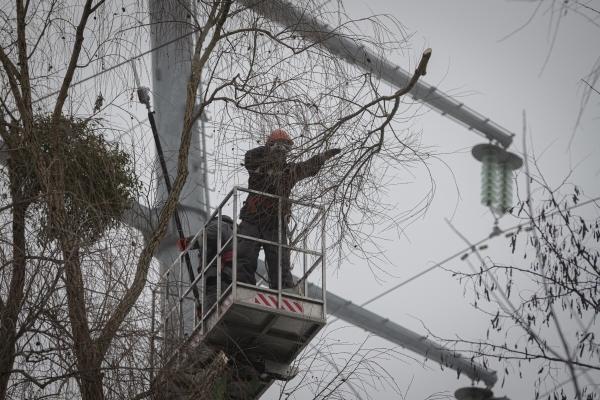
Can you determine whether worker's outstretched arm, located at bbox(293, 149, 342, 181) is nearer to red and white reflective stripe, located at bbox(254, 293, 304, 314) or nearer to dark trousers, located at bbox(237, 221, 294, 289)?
dark trousers, located at bbox(237, 221, 294, 289)

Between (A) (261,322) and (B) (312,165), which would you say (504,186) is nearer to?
(A) (261,322)

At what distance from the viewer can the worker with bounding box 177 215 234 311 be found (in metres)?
10.3

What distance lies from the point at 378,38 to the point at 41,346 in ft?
11.1

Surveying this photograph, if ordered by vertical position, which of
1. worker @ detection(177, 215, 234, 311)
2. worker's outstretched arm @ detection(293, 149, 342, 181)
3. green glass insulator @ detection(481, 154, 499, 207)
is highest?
green glass insulator @ detection(481, 154, 499, 207)

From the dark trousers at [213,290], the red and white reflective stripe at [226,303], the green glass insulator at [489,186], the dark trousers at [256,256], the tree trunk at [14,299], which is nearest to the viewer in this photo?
the tree trunk at [14,299]

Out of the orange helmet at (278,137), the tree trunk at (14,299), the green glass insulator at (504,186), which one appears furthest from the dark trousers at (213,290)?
the green glass insulator at (504,186)

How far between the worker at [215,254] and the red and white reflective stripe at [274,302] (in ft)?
1.49

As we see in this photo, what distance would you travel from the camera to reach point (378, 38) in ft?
29.8

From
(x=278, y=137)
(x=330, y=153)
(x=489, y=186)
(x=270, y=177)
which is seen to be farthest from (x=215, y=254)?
(x=489, y=186)

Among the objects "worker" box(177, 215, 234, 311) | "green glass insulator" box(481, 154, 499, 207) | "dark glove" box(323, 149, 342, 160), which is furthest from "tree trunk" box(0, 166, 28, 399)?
"green glass insulator" box(481, 154, 499, 207)

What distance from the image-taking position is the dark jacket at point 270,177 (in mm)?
8633

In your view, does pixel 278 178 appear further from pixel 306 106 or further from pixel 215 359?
pixel 215 359

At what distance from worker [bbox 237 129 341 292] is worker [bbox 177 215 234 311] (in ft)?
0.63

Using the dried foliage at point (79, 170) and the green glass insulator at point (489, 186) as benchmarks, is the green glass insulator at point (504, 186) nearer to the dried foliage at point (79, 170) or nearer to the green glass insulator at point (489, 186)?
the green glass insulator at point (489, 186)
